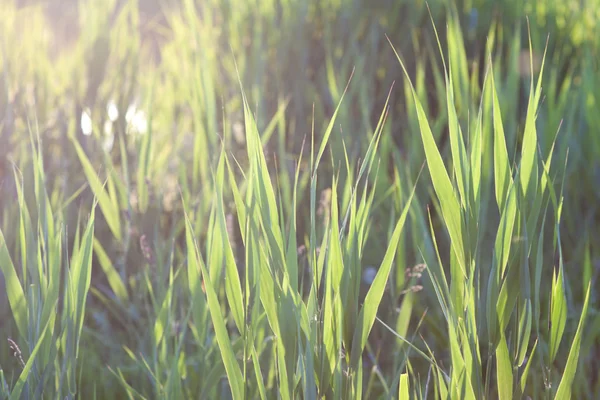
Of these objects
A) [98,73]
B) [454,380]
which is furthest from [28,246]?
[98,73]

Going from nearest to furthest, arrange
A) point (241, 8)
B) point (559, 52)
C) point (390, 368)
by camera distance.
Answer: point (390, 368) < point (559, 52) < point (241, 8)

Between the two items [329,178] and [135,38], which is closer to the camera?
[329,178]

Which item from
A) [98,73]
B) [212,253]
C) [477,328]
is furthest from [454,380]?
[98,73]

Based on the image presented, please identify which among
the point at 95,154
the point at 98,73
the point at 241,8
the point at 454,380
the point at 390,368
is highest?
the point at 241,8

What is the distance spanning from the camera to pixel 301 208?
3.77ft

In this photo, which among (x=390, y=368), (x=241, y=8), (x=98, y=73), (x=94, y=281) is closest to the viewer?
(x=390, y=368)

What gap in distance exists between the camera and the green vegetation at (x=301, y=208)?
562 mm

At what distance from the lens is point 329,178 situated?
1244 millimetres

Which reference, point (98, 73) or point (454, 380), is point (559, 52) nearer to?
point (98, 73)

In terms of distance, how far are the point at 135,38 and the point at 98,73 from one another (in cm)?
10

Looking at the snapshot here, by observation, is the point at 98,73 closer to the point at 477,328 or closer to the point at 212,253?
the point at 212,253

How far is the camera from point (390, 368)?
0.95 meters

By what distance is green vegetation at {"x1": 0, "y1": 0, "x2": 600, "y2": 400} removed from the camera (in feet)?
1.84

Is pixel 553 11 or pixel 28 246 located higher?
pixel 553 11
